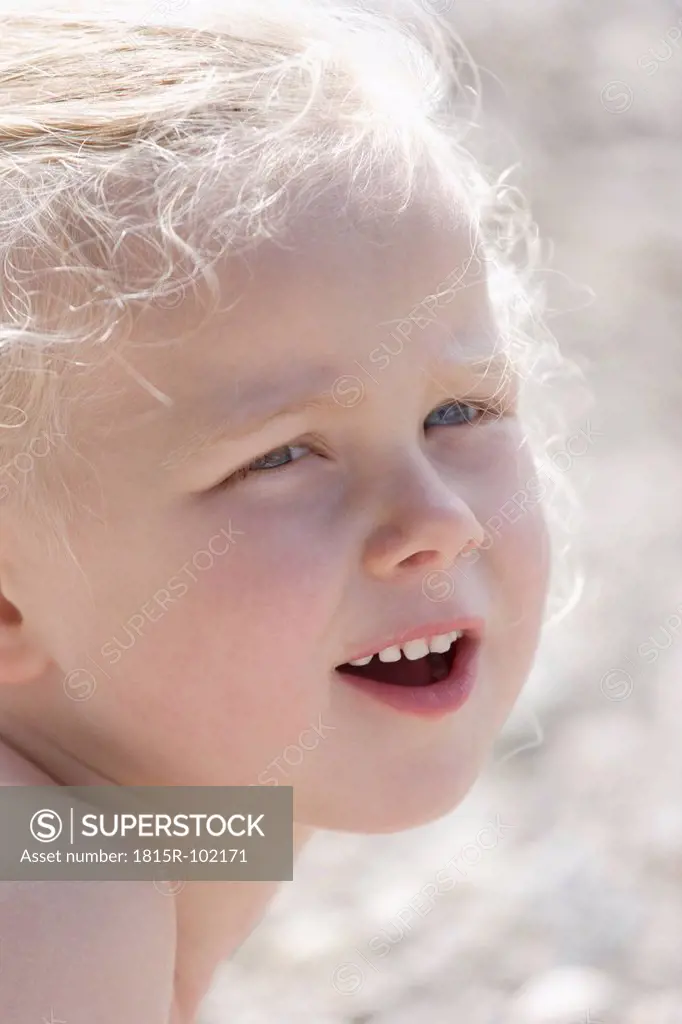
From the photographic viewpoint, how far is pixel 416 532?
1047 millimetres

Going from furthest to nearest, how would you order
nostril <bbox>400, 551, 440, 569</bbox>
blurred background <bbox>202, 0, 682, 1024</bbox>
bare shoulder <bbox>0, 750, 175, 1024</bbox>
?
blurred background <bbox>202, 0, 682, 1024</bbox>
nostril <bbox>400, 551, 440, 569</bbox>
bare shoulder <bbox>0, 750, 175, 1024</bbox>

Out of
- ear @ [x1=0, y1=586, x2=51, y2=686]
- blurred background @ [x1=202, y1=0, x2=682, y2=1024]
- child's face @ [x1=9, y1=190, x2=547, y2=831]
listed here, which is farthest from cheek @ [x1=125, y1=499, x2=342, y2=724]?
blurred background @ [x1=202, y1=0, x2=682, y2=1024]

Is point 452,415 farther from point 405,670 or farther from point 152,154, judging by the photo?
point 152,154

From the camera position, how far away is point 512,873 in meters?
1.88

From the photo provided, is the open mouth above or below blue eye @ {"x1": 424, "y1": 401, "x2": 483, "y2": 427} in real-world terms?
below

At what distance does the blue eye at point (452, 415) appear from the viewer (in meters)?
1.15

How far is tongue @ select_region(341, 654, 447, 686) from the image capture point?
1.14 metres

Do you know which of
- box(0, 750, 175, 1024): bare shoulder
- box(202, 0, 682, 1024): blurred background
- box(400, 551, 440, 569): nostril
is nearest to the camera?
box(0, 750, 175, 1024): bare shoulder

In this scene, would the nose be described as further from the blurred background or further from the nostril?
the blurred background

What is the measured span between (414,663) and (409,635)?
0.09m

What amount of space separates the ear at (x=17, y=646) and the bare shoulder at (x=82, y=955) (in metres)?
0.19

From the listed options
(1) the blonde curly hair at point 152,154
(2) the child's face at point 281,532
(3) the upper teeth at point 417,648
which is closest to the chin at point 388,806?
(2) the child's face at point 281,532

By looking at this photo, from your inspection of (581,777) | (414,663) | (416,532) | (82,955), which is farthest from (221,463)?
(581,777)

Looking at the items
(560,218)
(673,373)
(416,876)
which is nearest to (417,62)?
(416,876)
